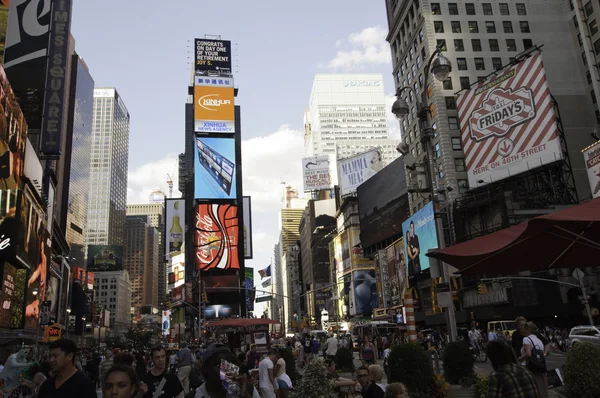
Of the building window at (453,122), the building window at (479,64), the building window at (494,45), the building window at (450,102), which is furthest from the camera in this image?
the building window at (494,45)

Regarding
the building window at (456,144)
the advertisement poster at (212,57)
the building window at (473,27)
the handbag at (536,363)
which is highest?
the advertisement poster at (212,57)

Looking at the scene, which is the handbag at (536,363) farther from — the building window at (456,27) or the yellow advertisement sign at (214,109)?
the yellow advertisement sign at (214,109)

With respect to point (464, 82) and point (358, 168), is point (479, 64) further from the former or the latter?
point (358, 168)

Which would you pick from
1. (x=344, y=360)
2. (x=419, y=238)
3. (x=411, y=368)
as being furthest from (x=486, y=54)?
(x=411, y=368)

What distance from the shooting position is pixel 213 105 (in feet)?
372

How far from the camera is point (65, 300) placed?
336 ft

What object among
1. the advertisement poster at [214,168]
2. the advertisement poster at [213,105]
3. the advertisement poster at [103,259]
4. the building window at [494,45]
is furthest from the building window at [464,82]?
the advertisement poster at [103,259]

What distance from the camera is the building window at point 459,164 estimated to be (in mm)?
62031

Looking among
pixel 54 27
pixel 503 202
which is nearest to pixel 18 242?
pixel 54 27

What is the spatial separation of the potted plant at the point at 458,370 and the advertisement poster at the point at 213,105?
334 ft

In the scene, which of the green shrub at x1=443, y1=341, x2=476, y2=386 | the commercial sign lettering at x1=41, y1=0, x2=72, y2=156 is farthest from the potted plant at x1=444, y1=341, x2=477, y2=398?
the commercial sign lettering at x1=41, y1=0, x2=72, y2=156

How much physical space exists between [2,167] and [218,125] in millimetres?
74969

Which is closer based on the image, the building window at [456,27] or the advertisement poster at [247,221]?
the building window at [456,27]

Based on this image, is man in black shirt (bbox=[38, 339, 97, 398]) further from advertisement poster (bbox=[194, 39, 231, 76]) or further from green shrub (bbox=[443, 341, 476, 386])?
advertisement poster (bbox=[194, 39, 231, 76])
